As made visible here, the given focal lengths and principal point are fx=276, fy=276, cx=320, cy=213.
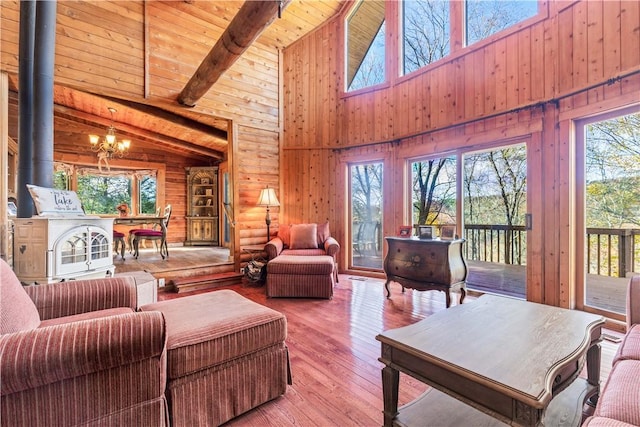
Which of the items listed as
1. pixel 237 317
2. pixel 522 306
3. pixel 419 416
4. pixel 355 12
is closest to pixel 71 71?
pixel 237 317

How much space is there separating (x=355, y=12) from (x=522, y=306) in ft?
16.6

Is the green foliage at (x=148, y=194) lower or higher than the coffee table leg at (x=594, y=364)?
higher

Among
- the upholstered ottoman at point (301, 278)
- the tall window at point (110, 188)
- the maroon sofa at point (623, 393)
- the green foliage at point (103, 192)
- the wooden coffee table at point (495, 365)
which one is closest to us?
the maroon sofa at point (623, 393)

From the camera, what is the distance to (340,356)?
208 cm

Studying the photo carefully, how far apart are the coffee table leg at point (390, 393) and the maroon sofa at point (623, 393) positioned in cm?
66

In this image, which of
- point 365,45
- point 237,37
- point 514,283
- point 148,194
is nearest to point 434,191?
point 514,283

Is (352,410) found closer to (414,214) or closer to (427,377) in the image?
(427,377)

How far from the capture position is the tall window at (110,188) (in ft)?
20.4

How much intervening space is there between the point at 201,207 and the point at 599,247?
7610mm

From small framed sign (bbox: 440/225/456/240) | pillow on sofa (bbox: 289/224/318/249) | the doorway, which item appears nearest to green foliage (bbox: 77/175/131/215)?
pillow on sofa (bbox: 289/224/318/249)

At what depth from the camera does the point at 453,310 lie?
5.58ft

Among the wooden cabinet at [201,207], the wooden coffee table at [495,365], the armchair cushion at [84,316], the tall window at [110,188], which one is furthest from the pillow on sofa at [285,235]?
the tall window at [110,188]

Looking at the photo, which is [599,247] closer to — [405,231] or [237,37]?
[405,231]

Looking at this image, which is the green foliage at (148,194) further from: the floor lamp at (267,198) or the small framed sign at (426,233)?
the small framed sign at (426,233)
